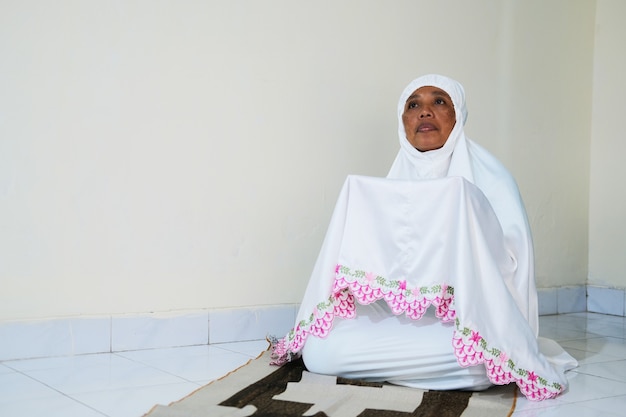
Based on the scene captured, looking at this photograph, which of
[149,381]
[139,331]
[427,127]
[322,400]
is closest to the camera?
[322,400]

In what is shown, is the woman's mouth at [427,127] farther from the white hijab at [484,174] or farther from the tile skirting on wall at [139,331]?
the tile skirting on wall at [139,331]

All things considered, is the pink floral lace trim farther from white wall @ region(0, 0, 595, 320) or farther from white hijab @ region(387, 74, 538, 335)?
white wall @ region(0, 0, 595, 320)

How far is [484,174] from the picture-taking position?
261 cm

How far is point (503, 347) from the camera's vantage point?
2156 mm

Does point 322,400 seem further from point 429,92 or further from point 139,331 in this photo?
point 429,92

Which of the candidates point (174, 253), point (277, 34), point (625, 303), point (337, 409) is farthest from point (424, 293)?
point (625, 303)

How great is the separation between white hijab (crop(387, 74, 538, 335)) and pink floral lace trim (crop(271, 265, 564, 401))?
0.92 feet

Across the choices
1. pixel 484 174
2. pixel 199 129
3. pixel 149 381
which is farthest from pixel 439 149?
pixel 149 381

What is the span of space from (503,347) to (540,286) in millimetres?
2328

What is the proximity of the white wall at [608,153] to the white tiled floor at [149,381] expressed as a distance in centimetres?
127

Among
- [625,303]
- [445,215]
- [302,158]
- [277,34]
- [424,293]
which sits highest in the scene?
[277,34]

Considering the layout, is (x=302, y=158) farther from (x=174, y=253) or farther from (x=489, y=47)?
(x=489, y=47)

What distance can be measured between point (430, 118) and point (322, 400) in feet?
3.88

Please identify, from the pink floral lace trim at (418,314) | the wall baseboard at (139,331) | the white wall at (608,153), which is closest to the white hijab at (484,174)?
the pink floral lace trim at (418,314)
